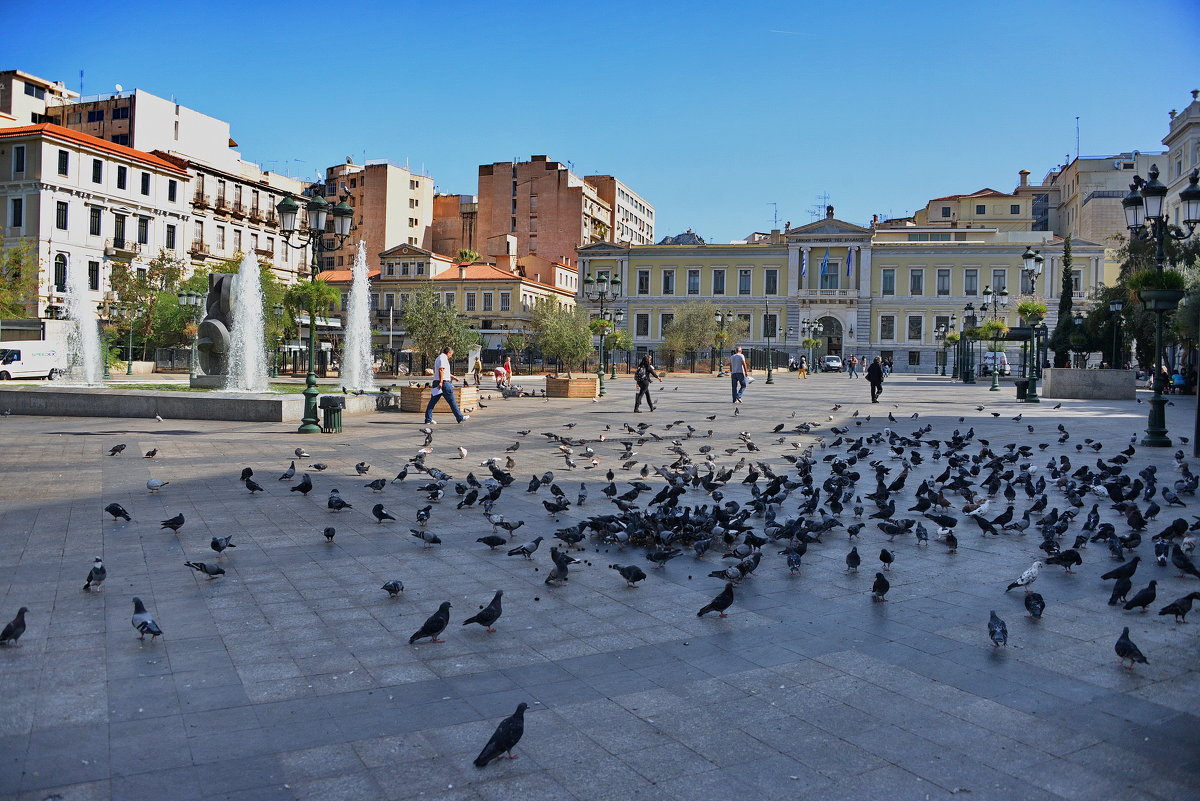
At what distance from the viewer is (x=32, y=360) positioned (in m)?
33.4

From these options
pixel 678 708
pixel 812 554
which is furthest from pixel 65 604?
pixel 812 554

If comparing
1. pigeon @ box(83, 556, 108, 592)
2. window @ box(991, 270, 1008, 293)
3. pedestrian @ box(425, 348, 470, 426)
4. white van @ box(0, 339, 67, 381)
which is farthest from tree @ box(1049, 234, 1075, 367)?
white van @ box(0, 339, 67, 381)

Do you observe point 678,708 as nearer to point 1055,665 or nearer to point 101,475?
point 1055,665

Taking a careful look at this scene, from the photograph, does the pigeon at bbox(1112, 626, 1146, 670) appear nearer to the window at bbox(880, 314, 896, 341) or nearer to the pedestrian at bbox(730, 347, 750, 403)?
the pedestrian at bbox(730, 347, 750, 403)

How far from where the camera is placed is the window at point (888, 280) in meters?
73.0

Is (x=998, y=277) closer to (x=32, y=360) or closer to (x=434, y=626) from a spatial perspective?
(x=32, y=360)

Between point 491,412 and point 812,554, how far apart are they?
581 inches

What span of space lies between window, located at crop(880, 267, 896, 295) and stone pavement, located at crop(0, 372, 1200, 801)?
68.6 meters

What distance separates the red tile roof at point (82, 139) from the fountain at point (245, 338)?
31137 mm

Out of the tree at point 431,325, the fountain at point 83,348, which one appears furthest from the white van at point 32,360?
the tree at point 431,325

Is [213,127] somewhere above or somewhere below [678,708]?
above

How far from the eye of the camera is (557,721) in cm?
388

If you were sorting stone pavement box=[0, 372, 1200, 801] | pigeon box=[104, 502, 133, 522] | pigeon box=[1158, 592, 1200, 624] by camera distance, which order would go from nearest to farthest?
stone pavement box=[0, 372, 1200, 801] → pigeon box=[1158, 592, 1200, 624] → pigeon box=[104, 502, 133, 522]

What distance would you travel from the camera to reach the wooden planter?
26531 millimetres
